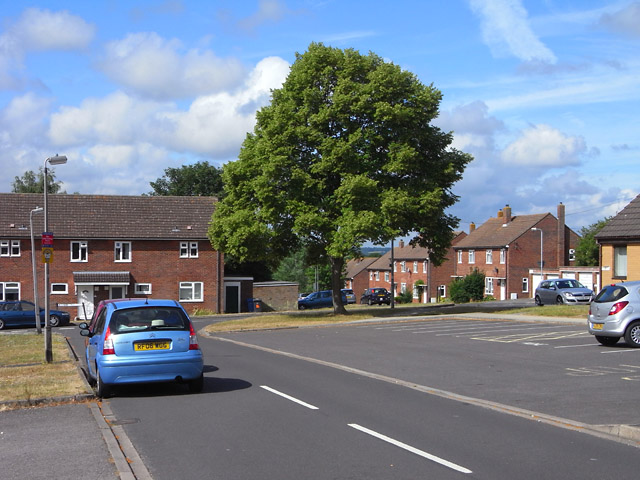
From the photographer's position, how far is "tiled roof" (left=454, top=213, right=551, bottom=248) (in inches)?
2926

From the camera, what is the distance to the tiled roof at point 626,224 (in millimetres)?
34531

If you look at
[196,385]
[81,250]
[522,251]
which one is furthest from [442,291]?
[196,385]

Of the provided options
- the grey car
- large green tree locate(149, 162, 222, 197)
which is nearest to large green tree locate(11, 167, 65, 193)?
large green tree locate(149, 162, 222, 197)

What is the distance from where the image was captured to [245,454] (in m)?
7.90

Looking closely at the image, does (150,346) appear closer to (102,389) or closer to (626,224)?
(102,389)

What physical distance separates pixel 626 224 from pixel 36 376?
29.5m

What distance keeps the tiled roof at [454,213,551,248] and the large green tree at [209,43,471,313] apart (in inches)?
1431

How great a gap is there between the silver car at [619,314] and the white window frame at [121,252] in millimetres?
38467

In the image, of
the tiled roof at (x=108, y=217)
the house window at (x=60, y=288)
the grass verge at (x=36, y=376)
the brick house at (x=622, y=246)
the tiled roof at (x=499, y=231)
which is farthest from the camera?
the tiled roof at (x=499, y=231)

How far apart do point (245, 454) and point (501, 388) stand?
6.67 meters

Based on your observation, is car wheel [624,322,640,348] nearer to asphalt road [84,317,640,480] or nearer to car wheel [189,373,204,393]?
asphalt road [84,317,640,480]

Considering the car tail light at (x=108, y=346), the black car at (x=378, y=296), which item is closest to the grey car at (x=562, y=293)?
the black car at (x=378, y=296)

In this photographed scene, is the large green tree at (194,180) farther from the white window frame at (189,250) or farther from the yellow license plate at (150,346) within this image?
the yellow license plate at (150,346)

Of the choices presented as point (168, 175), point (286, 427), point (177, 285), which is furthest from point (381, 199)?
point (168, 175)
